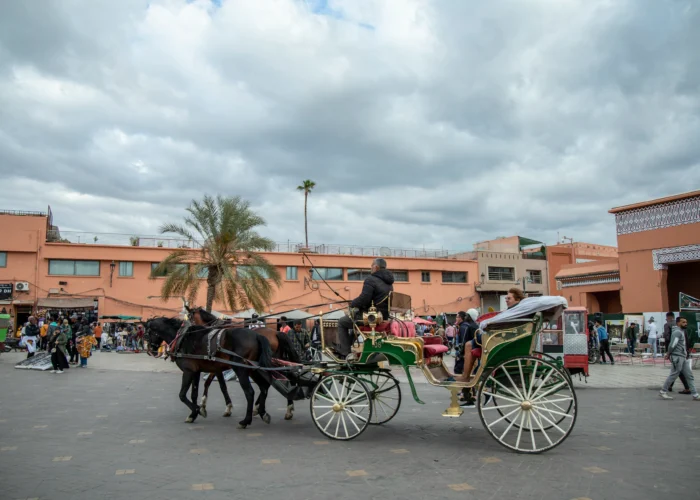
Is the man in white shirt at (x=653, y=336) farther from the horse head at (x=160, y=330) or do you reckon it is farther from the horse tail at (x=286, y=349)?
the horse head at (x=160, y=330)

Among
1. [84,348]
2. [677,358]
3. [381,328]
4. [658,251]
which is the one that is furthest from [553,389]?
[658,251]

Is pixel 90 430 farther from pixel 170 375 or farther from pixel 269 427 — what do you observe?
pixel 170 375

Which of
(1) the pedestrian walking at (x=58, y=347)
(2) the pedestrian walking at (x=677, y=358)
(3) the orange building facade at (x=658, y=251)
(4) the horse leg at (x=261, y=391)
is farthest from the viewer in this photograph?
(3) the orange building facade at (x=658, y=251)

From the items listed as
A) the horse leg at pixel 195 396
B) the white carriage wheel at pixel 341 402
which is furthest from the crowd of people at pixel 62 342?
the white carriage wheel at pixel 341 402

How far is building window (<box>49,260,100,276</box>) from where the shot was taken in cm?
3566

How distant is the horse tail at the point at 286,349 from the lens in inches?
374

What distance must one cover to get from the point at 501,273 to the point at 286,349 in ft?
135

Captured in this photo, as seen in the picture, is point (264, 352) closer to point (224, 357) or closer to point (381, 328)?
point (224, 357)

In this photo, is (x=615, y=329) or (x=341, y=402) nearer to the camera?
(x=341, y=402)

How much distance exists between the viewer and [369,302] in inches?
308

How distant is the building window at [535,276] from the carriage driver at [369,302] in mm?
43077

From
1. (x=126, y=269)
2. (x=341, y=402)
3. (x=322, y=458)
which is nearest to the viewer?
(x=322, y=458)

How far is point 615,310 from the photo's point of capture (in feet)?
110

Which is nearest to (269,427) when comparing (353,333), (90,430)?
(353,333)
